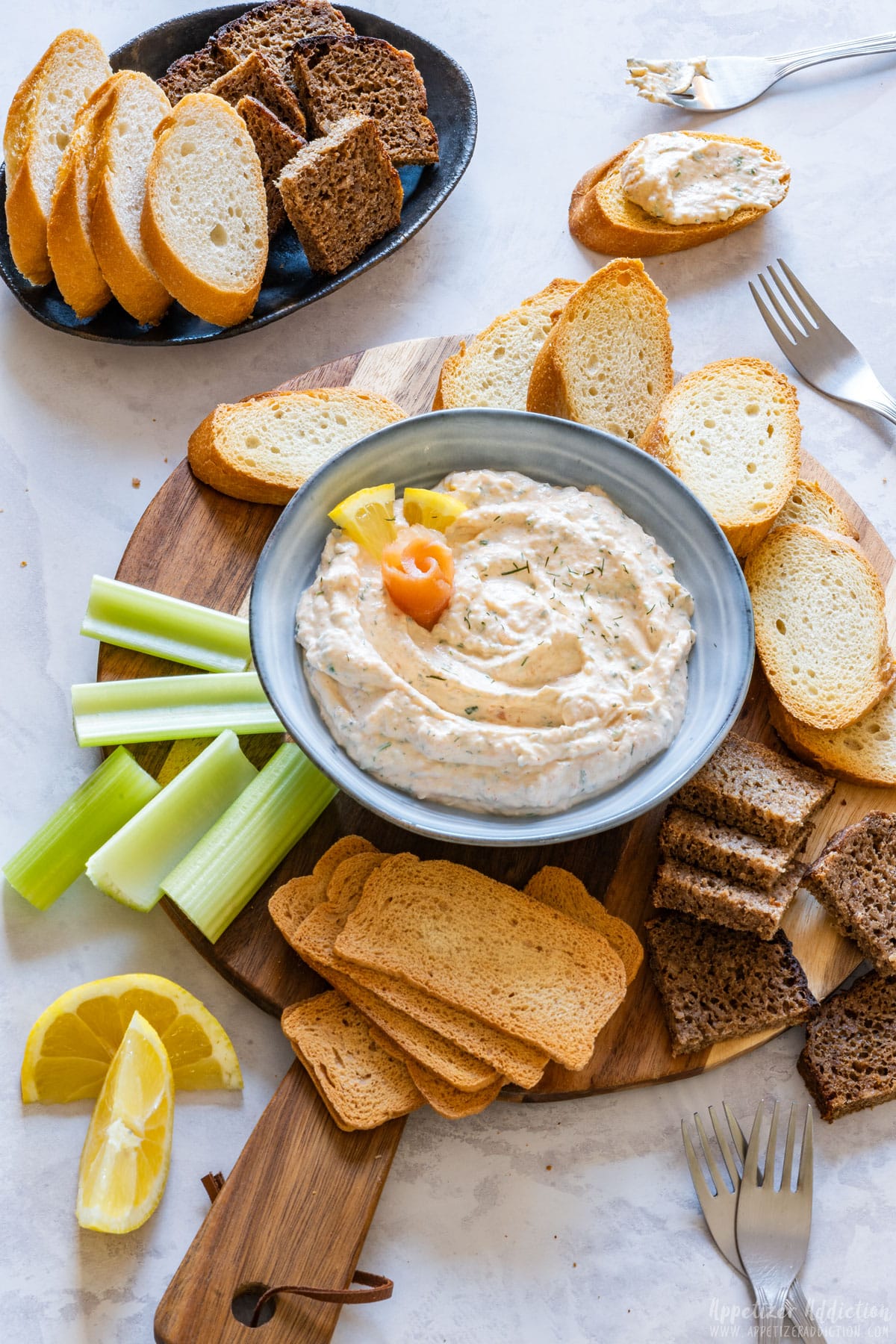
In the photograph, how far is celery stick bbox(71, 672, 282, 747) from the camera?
3355 mm

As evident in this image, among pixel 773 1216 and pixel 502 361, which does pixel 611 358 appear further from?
pixel 773 1216

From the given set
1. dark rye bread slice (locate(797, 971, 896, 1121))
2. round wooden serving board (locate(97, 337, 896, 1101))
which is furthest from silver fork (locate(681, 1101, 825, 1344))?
dark rye bread slice (locate(797, 971, 896, 1121))

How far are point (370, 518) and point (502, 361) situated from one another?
1.03 meters

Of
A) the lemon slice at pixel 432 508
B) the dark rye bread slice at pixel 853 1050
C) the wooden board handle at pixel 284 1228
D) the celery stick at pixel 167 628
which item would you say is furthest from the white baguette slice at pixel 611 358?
the wooden board handle at pixel 284 1228

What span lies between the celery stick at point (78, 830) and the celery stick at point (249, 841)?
0.27 m

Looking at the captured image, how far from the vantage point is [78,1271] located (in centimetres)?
301

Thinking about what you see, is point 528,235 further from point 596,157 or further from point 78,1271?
point 78,1271

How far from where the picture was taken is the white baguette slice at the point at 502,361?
3.77 metres

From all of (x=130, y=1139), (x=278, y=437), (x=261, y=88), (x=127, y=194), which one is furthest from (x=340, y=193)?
(x=130, y=1139)

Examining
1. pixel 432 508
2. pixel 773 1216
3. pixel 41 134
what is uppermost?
pixel 41 134

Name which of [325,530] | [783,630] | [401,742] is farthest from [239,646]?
[783,630]

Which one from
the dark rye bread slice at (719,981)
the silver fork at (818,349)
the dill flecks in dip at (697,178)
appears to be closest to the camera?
the dark rye bread slice at (719,981)

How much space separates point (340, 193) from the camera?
393 centimetres

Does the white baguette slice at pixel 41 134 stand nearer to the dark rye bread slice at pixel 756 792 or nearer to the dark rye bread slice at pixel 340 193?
the dark rye bread slice at pixel 340 193
